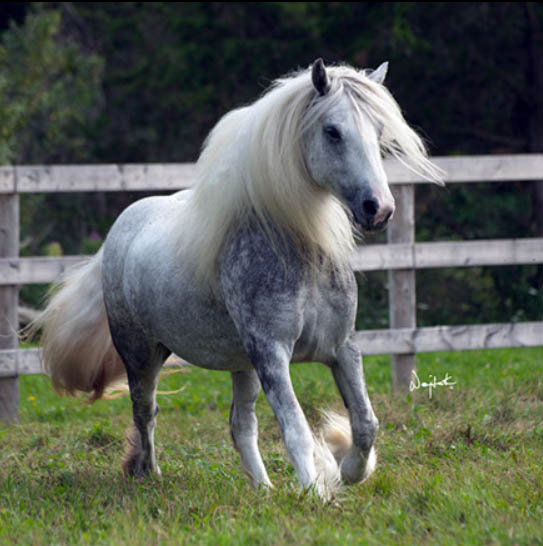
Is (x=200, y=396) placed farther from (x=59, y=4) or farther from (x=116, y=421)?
(x=59, y=4)

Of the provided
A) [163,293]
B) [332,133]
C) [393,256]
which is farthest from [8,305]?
[332,133]

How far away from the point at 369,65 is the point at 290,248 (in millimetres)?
9627

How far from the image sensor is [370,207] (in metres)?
3.33

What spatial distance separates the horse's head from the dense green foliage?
5973mm

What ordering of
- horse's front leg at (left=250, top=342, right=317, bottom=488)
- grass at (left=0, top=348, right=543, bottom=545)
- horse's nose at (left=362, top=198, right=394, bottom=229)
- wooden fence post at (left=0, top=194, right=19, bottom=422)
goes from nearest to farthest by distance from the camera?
1. grass at (left=0, top=348, right=543, bottom=545)
2. horse's nose at (left=362, top=198, right=394, bottom=229)
3. horse's front leg at (left=250, top=342, right=317, bottom=488)
4. wooden fence post at (left=0, top=194, right=19, bottom=422)

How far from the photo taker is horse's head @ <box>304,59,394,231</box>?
3340 millimetres

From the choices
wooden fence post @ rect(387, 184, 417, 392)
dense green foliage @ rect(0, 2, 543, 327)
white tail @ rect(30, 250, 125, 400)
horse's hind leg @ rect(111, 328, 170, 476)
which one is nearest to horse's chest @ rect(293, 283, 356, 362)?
horse's hind leg @ rect(111, 328, 170, 476)

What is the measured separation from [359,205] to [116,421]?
10.5 ft

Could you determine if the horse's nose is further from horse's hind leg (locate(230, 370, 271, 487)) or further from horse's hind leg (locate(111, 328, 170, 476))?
horse's hind leg (locate(111, 328, 170, 476))

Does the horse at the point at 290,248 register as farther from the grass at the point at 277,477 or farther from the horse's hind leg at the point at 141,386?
the horse's hind leg at the point at 141,386

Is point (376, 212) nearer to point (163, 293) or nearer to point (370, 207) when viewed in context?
point (370, 207)

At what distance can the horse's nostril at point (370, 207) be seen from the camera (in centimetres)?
331

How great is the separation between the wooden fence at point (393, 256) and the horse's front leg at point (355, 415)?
8.72 feet

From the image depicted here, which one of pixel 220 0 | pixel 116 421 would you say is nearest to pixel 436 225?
pixel 220 0
